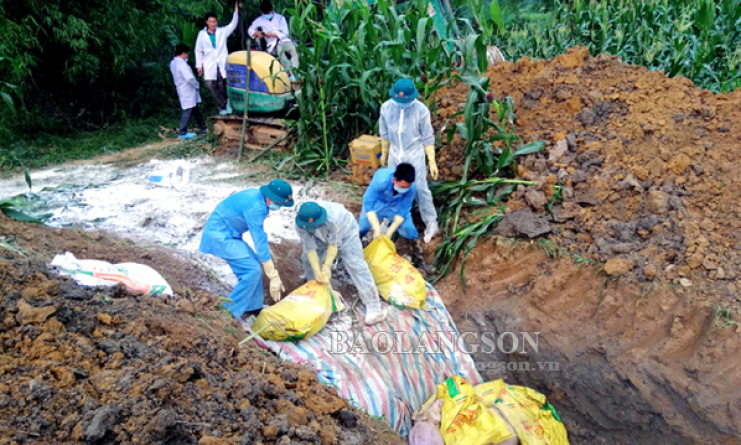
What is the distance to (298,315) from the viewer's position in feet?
13.0

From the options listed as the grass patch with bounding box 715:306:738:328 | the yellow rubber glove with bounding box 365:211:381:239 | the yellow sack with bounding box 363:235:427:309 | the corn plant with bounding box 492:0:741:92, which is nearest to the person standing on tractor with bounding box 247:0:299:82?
the corn plant with bounding box 492:0:741:92

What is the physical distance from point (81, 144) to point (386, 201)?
5702mm

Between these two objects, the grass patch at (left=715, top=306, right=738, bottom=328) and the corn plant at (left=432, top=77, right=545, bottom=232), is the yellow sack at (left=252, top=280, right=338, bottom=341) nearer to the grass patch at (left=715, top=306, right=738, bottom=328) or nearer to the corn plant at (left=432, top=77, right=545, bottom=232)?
the corn plant at (left=432, top=77, right=545, bottom=232)

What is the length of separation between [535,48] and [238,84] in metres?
4.37

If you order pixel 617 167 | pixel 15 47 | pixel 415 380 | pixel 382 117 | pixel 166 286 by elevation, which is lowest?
pixel 415 380

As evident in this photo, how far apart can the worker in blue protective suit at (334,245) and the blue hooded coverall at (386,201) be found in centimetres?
69

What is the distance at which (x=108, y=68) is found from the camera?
9.01 metres

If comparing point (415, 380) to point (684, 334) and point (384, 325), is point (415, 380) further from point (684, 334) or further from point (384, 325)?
point (684, 334)

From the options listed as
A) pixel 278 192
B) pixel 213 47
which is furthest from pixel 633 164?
pixel 213 47

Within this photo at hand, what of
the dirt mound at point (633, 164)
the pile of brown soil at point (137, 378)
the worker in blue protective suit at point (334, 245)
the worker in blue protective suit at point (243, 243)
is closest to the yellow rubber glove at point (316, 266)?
the worker in blue protective suit at point (334, 245)

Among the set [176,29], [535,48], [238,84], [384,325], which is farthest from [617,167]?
[176,29]

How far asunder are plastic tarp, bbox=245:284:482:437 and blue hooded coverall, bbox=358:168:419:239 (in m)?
0.73

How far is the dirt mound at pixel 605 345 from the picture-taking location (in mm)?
3945

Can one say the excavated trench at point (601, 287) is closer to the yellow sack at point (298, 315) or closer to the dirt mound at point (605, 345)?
the dirt mound at point (605, 345)
